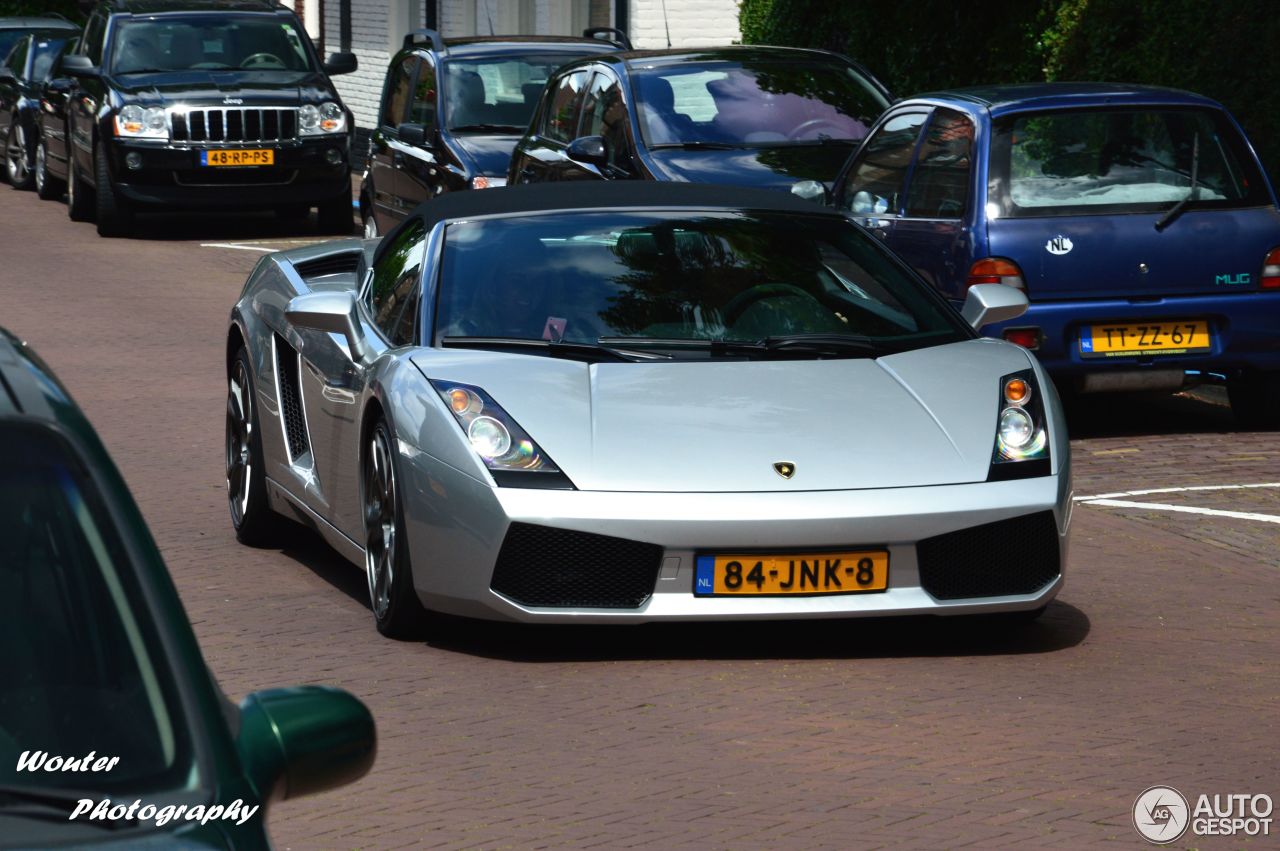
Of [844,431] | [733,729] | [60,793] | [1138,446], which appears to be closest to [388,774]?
[733,729]

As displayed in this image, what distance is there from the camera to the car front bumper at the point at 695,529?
635 cm

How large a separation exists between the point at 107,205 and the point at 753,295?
14868 millimetres

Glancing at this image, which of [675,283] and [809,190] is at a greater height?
[675,283]

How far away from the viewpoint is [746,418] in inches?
262

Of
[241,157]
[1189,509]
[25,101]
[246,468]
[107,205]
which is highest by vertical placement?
[246,468]

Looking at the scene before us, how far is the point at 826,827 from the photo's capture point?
509 centimetres

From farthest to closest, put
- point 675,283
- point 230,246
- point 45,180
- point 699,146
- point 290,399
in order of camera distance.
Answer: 1. point 45,180
2. point 230,246
3. point 699,146
4. point 290,399
5. point 675,283

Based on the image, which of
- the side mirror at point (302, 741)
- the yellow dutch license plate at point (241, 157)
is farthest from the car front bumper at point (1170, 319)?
the yellow dutch license plate at point (241, 157)

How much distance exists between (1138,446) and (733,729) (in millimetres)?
5580

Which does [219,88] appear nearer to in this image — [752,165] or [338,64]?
[338,64]

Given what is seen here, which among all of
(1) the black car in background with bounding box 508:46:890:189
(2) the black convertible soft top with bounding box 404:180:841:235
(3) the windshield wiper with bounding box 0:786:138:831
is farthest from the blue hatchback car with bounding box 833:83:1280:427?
(3) the windshield wiper with bounding box 0:786:138:831

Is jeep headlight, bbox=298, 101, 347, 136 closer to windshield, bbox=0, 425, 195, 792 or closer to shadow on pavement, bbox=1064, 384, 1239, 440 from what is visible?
shadow on pavement, bbox=1064, 384, 1239, 440

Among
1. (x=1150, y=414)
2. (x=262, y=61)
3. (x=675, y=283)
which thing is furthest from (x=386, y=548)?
(x=262, y=61)

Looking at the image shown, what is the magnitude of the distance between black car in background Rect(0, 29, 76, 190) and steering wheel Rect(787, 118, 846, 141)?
13529mm
